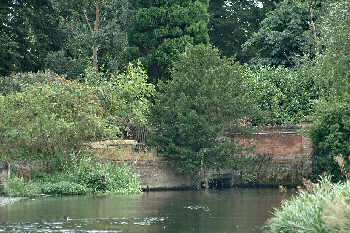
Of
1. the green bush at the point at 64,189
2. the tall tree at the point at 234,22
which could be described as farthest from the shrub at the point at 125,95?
the tall tree at the point at 234,22

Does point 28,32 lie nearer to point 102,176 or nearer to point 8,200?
point 102,176

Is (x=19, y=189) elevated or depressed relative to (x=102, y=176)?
depressed

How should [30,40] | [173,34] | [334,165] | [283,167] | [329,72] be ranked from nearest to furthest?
[329,72]
[334,165]
[283,167]
[173,34]
[30,40]

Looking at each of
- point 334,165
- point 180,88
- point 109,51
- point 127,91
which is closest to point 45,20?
point 109,51

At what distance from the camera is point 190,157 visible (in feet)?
121

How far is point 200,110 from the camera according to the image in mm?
37188

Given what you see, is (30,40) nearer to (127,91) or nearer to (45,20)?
(45,20)

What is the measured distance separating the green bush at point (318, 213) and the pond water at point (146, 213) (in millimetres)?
3274

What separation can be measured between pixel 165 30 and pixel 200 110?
11.3 meters

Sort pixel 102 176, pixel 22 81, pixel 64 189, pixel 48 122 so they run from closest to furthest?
pixel 64 189
pixel 102 176
pixel 48 122
pixel 22 81

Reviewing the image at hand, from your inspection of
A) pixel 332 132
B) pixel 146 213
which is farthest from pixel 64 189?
pixel 332 132

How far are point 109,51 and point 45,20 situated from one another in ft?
16.1

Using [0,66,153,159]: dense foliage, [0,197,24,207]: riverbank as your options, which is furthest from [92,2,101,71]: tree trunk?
[0,197,24,207]: riverbank

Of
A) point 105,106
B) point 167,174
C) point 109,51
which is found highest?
point 109,51
